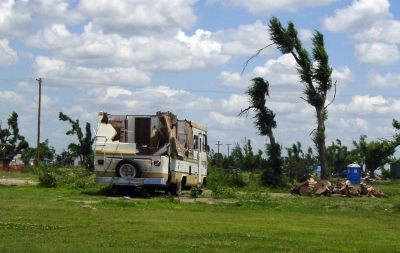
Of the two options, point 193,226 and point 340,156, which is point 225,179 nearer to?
point 193,226

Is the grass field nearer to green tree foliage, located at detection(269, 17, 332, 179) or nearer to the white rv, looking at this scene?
the white rv

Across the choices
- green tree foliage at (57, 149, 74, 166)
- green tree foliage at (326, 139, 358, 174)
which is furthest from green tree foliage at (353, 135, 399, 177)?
green tree foliage at (57, 149, 74, 166)

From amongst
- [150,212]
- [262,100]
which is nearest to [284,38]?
[262,100]

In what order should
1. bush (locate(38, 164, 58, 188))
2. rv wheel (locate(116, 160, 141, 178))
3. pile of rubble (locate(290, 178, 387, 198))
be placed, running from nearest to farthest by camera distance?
1. rv wheel (locate(116, 160, 141, 178))
2. pile of rubble (locate(290, 178, 387, 198))
3. bush (locate(38, 164, 58, 188))

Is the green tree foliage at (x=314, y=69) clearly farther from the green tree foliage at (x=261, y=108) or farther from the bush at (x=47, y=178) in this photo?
the bush at (x=47, y=178)

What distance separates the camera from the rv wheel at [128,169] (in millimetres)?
21703

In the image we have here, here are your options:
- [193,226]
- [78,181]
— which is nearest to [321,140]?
[78,181]

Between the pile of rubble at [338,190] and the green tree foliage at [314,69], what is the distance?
19.6 ft

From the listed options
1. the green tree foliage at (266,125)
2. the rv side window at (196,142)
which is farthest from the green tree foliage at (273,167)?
the rv side window at (196,142)

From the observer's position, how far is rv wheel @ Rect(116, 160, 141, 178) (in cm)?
2170

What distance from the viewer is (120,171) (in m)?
21.9

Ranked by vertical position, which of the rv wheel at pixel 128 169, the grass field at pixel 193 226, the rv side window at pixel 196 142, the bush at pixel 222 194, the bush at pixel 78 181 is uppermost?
the rv side window at pixel 196 142

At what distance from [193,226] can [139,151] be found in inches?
357

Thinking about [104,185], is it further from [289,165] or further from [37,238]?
[37,238]
